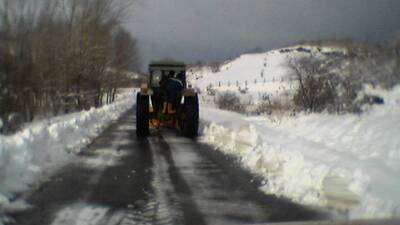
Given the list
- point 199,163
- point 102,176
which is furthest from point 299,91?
point 102,176

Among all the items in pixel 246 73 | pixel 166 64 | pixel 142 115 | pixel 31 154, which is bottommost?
pixel 31 154

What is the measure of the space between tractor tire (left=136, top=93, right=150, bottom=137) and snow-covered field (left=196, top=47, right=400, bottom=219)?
1972 mm

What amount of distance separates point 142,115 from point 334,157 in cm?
791

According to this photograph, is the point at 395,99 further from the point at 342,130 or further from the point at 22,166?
the point at 22,166

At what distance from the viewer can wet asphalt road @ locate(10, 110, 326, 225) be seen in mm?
5664

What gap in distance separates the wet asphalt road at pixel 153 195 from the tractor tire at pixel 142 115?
4.49 m

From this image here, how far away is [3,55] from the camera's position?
50.3 feet

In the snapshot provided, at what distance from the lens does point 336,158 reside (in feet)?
27.4

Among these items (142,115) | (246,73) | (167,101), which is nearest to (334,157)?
(142,115)

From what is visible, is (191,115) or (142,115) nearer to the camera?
(191,115)

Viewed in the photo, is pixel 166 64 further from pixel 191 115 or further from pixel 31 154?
pixel 31 154

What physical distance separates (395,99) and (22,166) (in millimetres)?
8844

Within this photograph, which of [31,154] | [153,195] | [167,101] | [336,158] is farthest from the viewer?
[167,101]

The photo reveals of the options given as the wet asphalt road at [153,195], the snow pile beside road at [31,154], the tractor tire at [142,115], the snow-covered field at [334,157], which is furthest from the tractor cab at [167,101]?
the wet asphalt road at [153,195]
